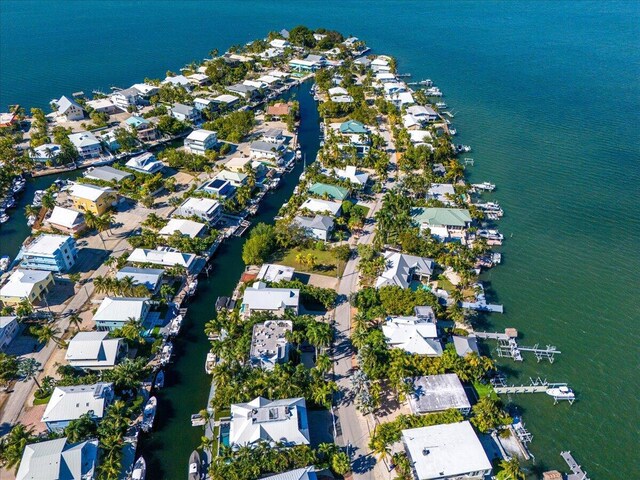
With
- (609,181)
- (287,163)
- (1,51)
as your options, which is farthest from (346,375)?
(1,51)

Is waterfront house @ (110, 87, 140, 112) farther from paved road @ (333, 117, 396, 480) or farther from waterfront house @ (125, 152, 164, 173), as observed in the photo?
paved road @ (333, 117, 396, 480)

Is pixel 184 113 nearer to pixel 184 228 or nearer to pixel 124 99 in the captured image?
pixel 124 99

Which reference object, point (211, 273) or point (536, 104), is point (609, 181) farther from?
point (211, 273)

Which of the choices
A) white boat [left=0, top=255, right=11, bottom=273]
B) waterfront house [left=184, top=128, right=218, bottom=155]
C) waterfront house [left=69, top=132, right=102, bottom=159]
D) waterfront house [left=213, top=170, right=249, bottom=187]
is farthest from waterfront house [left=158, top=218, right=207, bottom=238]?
waterfront house [left=69, top=132, right=102, bottom=159]

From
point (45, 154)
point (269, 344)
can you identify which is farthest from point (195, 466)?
point (45, 154)

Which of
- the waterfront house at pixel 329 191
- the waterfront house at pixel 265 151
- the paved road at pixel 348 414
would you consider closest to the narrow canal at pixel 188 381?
the waterfront house at pixel 329 191

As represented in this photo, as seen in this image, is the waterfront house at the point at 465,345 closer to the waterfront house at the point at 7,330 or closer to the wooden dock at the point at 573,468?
the wooden dock at the point at 573,468

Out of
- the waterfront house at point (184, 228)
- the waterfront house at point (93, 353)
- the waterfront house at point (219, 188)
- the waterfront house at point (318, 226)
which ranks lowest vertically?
the waterfront house at point (93, 353)
